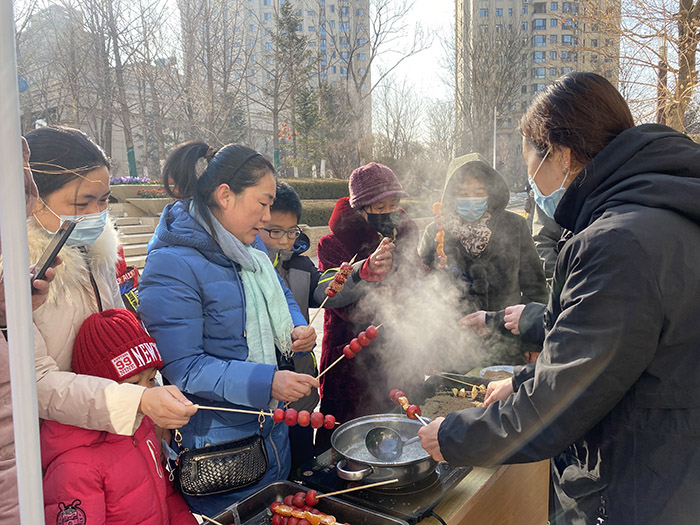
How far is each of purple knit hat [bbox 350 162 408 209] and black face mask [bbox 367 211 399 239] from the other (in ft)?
0.39

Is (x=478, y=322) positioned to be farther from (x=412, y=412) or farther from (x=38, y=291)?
(x=38, y=291)

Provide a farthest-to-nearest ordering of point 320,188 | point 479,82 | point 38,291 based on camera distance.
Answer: point 479,82, point 320,188, point 38,291

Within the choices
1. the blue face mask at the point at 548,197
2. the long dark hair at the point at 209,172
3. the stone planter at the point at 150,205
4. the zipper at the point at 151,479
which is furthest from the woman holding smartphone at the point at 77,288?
the stone planter at the point at 150,205

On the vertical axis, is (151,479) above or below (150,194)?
below

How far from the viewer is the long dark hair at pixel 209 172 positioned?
7.72ft

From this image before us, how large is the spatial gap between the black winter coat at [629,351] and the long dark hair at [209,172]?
142 centimetres

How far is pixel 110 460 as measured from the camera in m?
1.80

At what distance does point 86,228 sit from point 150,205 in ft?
51.3

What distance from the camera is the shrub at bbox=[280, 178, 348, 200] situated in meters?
20.3

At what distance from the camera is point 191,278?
7.11 ft

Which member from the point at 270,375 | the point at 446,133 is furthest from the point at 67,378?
the point at 446,133

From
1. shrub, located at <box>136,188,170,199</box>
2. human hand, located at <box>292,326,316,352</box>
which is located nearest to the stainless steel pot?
human hand, located at <box>292,326,316,352</box>

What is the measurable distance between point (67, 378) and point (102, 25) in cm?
2235

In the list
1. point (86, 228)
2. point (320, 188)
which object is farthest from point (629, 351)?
point (320, 188)
